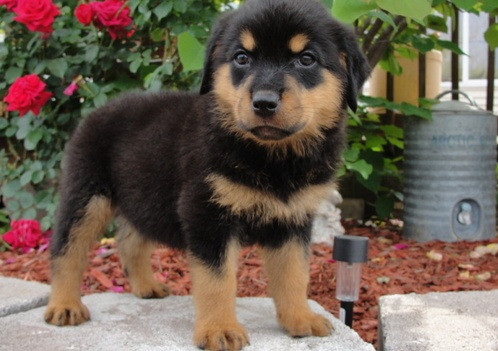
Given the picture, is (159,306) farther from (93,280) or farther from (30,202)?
(30,202)

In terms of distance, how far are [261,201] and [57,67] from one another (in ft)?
9.31

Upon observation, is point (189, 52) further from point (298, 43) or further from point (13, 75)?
point (13, 75)

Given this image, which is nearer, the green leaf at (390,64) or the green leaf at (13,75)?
the green leaf at (13,75)

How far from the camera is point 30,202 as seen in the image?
5.21m

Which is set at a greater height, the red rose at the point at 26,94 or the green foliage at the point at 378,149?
the red rose at the point at 26,94

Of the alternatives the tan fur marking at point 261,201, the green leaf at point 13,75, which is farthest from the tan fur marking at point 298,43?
the green leaf at point 13,75

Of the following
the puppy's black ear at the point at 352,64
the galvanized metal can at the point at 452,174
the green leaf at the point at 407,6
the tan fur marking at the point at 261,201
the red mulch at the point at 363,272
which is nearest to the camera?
the green leaf at the point at 407,6

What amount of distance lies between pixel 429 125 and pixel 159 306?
3114mm

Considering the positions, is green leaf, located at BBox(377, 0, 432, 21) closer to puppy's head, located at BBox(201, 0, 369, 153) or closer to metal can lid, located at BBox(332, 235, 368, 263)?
puppy's head, located at BBox(201, 0, 369, 153)

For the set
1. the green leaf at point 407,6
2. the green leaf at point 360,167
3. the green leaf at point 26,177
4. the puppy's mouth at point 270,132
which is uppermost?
the green leaf at point 407,6

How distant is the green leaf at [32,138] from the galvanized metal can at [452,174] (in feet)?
9.83

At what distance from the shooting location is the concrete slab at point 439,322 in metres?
2.85

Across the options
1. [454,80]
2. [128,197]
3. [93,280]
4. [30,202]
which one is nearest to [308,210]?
[128,197]

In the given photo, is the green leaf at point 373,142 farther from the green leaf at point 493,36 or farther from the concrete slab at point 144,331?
the concrete slab at point 144,331
